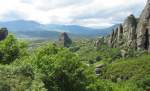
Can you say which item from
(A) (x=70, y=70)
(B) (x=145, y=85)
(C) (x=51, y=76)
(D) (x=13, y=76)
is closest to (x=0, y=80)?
(D) (x=13, y=76)

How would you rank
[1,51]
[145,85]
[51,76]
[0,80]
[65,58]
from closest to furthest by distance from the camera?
1. [0,80]
2. [51,76]
3. [65,58]
4. [1,51]
5. [145,85]

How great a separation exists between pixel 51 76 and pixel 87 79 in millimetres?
8132

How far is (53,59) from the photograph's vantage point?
57.6 m

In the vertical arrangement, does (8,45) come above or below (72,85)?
above

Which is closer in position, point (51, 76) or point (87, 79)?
point (51, 76)

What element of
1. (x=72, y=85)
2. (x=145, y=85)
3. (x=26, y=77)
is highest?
(x=26, y=77)

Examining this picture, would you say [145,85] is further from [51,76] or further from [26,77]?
[26,77]

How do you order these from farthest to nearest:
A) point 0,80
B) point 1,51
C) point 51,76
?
point 1,51
point 51,76
point 0,80

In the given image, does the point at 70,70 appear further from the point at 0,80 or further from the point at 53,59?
the point at 0,80

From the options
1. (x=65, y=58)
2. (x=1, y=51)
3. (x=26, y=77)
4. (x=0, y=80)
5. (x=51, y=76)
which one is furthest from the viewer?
(x=1, y=51)

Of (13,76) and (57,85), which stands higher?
(13,76)

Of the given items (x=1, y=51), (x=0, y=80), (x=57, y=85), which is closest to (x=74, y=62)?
(x=57, y=85)

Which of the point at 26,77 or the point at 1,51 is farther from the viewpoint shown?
the point at 1,51

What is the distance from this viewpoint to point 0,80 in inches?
1510
